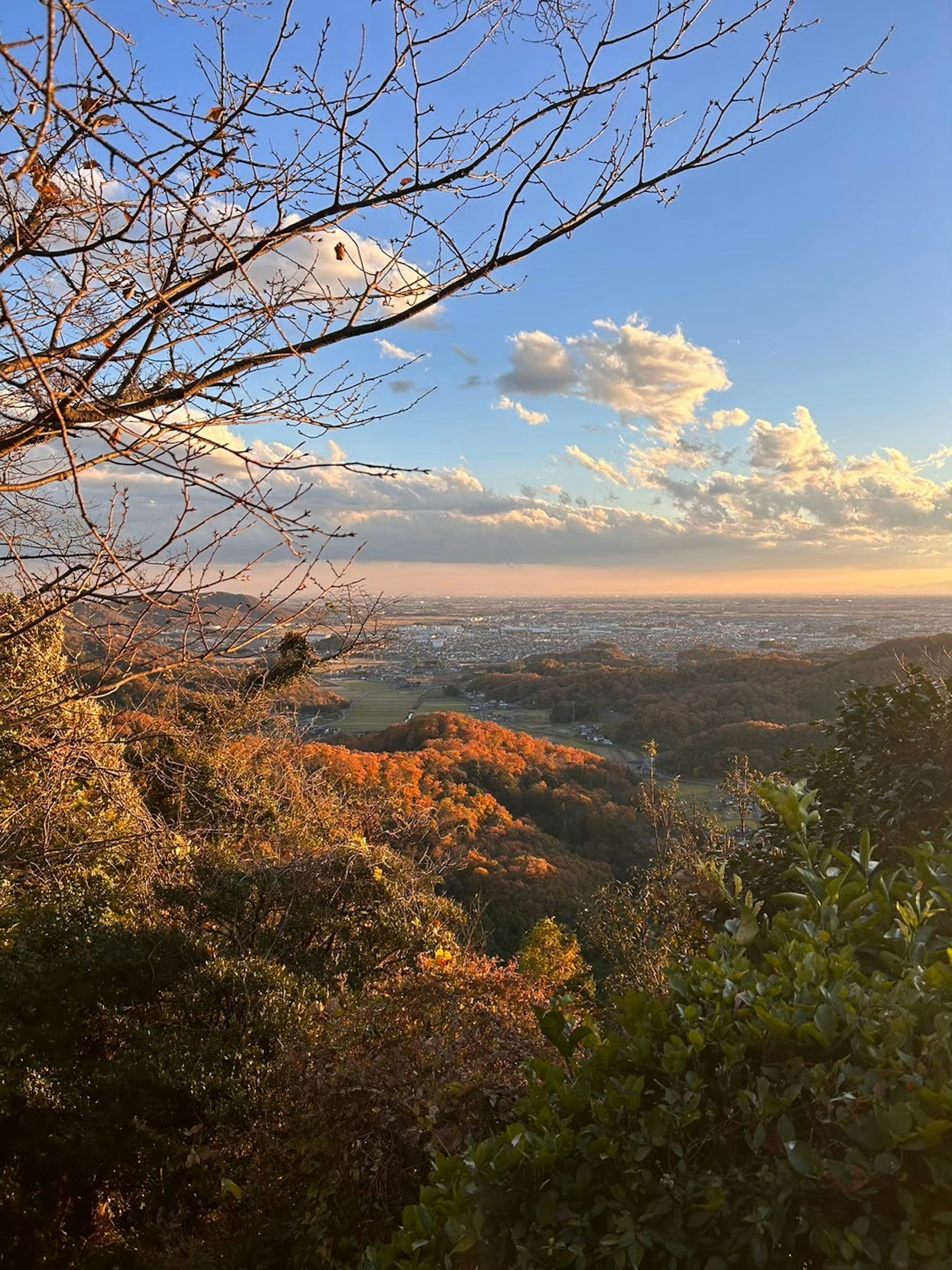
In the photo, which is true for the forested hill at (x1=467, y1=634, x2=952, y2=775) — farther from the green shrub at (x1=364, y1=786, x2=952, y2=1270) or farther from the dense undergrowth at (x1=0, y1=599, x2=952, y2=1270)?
the green shrub at (x1=364, y1=786, x2=952, y2=1270)

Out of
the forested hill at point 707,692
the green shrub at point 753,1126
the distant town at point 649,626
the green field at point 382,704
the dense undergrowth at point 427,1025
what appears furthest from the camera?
the green field at point 382,704

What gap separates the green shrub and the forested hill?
5.37 metres

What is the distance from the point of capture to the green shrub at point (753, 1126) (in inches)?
39.7

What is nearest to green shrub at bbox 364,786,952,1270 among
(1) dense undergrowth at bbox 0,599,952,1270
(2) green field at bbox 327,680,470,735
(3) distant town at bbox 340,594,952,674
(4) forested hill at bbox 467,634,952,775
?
(1) dense undergrowth at bbox 0,599,952,1270

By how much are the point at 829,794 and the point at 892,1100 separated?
3943mm

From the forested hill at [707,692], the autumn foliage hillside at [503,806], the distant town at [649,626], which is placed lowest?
the autumn foliage hillside at [503,806]

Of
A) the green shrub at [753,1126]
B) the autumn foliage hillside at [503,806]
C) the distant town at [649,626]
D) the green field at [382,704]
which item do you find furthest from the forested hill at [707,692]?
the green shrub at [753,1126]

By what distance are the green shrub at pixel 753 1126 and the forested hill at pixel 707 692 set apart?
5.37 m

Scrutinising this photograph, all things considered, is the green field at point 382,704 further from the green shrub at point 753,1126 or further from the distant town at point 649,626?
the green shrub at point 753,1126

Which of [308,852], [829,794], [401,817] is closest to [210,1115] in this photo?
[308,852]

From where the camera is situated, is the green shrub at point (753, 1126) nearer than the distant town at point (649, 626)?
Yes

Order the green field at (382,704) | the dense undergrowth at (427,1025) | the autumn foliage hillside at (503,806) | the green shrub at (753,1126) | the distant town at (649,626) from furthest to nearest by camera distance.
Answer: the green field at (382,704) < the distant town at (649,626) < the autumn foliage hillside at (503,806) < the dense undergrowth at (427,1025) < the green shrub at (753,1126)

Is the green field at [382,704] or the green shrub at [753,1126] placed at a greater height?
the green shrub at [753,1126]

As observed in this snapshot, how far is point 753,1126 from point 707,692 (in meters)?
32.1
